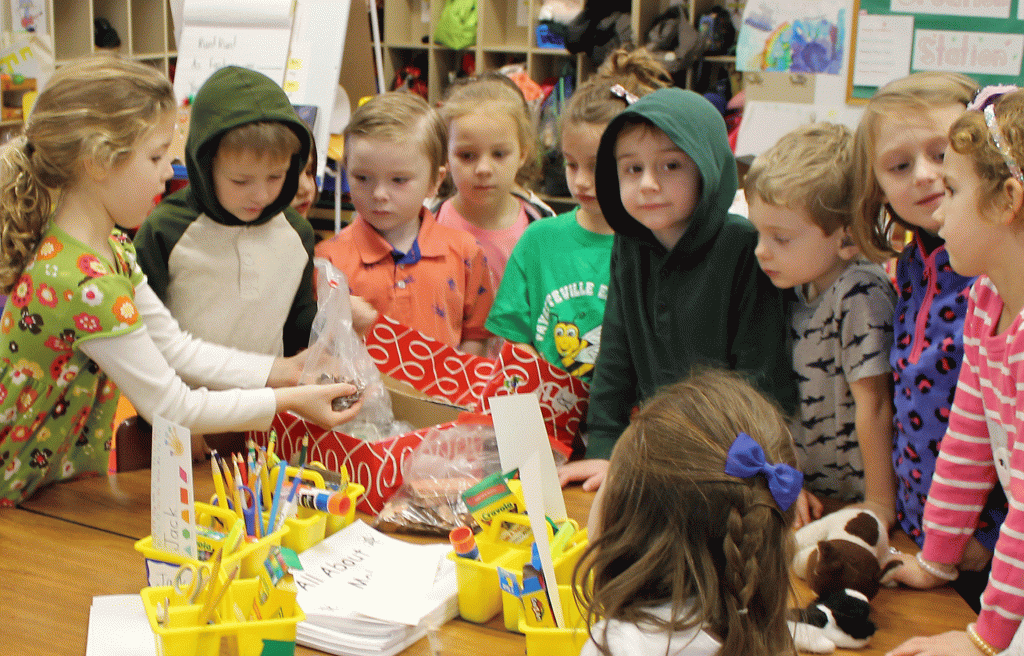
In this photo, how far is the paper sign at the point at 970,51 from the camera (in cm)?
388

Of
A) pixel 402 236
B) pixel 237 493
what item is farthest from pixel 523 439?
pixel 402 236

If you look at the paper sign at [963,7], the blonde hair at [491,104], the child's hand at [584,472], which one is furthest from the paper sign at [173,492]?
the paper sign at [963,7]

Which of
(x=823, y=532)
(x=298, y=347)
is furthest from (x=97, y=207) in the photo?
(x=823, y=532)

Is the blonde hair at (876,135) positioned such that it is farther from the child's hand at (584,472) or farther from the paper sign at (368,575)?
the paper sign at (368,575)

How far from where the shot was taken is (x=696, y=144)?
60.3 inches

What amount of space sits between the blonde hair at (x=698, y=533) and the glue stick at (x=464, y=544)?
26 cm

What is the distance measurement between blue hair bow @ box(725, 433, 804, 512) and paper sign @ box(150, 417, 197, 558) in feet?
1.92

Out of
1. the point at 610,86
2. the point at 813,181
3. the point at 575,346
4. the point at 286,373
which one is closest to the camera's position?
the point at 813,181

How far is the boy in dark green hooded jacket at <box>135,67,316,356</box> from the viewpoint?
5.34 feet

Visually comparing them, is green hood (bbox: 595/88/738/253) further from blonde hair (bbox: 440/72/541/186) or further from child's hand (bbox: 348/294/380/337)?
blonde hair (bbox: 440/72/541/186)

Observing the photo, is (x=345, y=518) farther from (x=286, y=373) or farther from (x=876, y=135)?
(x=876, y=135)

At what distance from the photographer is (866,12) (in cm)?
402

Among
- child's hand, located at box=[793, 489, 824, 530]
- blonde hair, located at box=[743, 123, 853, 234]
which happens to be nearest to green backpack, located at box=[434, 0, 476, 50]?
blonde hair, located at box=[743, 123, 853, 234]

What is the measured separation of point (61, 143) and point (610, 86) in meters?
1.08
